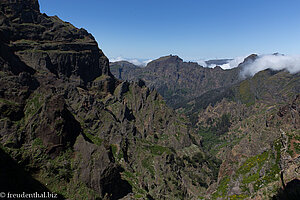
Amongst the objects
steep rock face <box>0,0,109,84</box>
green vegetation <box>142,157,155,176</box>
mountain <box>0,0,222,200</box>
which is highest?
steep rock face <box>0,0,109,84</box>

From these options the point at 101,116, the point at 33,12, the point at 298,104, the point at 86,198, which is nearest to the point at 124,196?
the point at 86,198

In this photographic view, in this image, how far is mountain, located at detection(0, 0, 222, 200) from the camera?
4594cm

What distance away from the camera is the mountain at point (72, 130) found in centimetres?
4594

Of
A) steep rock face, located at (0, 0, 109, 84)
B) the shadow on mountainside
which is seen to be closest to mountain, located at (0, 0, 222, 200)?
the shadow on mountainside

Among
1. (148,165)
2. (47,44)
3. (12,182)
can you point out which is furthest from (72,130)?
(47,44)

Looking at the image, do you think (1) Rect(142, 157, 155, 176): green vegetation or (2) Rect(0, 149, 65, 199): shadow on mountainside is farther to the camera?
(1) Rect(142, 157, 155, 176): green vegetation

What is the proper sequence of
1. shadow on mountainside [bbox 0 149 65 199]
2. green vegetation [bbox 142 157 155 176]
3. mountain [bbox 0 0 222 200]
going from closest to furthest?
shadow on mountainside [bbox 0 149 65 199], mountain [bbox 0 0 222 200], green vegetation [bbox 142 157 155 176]

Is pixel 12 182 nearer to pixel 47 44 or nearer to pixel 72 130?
pixel 72 130

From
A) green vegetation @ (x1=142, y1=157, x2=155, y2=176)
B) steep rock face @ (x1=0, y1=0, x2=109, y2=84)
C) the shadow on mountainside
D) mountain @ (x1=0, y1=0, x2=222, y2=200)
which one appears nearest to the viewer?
the shadow on mountainside

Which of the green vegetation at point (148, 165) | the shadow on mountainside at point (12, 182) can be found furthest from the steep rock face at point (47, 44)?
the shadow on mountainside at point (12, 182)

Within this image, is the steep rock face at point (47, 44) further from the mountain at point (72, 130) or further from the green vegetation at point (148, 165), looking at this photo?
the green vegetation at point (148, 165)

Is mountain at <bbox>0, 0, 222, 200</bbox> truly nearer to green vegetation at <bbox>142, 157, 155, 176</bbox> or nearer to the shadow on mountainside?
the shadow on mountainside

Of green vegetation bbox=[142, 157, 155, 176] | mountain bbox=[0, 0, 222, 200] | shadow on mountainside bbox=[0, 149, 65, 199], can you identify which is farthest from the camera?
green vegetation bbox=[142, 157, 155, 176]

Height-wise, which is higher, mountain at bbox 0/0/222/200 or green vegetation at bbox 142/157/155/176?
mountain at bbox 0/0/222/200
